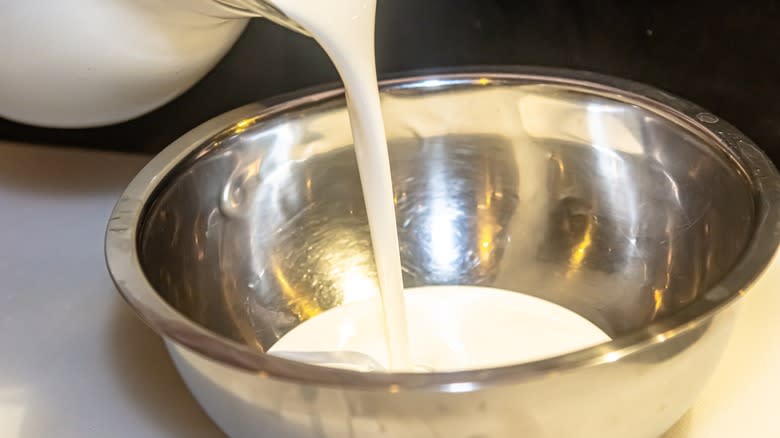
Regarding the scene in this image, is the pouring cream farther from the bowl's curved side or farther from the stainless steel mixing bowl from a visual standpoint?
the bowl's curved side

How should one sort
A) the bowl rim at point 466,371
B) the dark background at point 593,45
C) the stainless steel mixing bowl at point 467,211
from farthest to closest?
1. the dark background at point 593,45
2. the stainless steel mixing bowl at point 467,211
3. the bowl rim at point 466,371

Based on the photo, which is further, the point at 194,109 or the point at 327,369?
the point at 194,109

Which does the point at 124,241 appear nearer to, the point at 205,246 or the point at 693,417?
the point at 205,246

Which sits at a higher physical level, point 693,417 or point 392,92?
point 392,92

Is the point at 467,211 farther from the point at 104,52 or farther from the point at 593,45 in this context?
the point at 104,52

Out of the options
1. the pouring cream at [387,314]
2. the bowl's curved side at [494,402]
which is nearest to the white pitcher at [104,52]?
the pouring cream at [387,314]

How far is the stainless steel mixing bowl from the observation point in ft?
1.69

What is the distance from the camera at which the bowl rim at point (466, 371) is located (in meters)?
0.38

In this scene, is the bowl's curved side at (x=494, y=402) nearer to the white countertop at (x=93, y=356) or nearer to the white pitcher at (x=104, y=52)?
the white countertop at (x=93, y=356)

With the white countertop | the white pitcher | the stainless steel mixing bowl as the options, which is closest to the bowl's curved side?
the stainless steel mixing bowl

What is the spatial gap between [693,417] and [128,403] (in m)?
0.34

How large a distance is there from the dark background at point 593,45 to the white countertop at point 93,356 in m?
0.14

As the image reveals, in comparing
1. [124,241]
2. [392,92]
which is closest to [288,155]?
[392,92]

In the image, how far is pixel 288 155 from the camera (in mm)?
675
